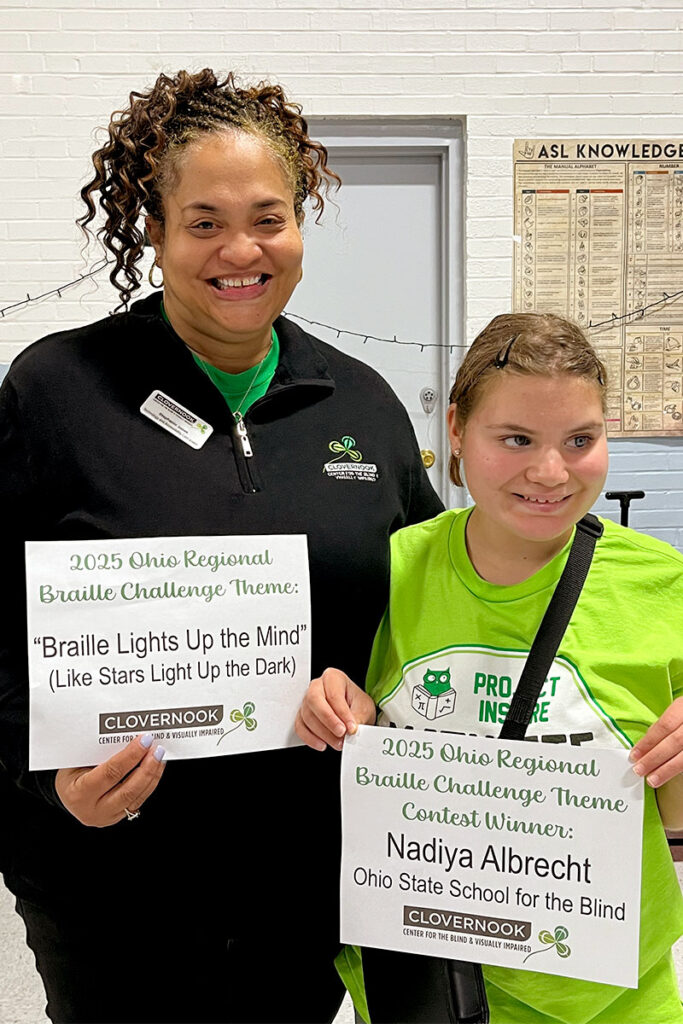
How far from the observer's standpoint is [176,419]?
44.5 inches

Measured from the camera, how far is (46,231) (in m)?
3.27

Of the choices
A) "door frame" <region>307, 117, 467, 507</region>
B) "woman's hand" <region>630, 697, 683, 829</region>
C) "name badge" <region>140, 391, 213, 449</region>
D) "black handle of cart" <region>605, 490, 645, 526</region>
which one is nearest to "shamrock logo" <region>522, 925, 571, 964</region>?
"woman's hand" <region>630, 697, 683, 829</region>

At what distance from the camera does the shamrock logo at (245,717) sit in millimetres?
1061

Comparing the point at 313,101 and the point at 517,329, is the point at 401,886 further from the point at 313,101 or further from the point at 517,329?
the point at 313,101

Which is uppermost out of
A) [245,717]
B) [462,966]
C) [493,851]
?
[245,717]

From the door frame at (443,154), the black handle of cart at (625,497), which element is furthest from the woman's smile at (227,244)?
the door frame at (443,154)

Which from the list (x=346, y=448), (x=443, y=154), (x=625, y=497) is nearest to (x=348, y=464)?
(x=346, y=448)

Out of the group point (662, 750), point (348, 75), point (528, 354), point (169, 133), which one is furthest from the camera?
point (348, 75)

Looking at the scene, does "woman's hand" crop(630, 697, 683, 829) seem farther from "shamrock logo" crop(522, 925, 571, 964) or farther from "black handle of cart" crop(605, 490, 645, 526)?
"black handle of cart" crop(605, 490, 645, 526)

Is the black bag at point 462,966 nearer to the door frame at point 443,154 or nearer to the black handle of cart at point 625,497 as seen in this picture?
the black handle of cart at point 625,497

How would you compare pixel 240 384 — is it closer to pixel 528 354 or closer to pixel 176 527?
pixel 176 527

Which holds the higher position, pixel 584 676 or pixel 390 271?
pixel 390 271

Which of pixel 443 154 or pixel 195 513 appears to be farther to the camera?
pixel 443 154

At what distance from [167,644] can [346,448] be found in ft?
1.14
